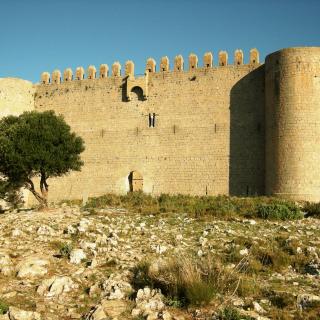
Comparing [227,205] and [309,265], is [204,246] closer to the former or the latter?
[309,265]

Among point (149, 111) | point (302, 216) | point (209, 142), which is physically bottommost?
point (302, 216)

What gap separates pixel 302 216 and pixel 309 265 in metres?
6.14

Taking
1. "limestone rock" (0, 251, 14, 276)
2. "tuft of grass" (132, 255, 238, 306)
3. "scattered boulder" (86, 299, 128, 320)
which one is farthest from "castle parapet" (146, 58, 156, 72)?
"scattered boulder" (86, 299, 128, 320)

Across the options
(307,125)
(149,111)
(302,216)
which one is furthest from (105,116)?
(302,216)

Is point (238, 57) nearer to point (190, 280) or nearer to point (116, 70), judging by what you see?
point (116, 70)

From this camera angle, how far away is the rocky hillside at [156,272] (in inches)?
248

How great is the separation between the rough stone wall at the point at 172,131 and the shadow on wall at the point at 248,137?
0.05m

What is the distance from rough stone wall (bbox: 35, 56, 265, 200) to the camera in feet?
73.3

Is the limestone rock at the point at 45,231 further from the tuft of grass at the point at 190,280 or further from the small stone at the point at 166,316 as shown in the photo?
the small stone at the point at 166,316

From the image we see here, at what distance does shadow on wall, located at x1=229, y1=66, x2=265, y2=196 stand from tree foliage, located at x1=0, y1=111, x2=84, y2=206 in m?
7.82

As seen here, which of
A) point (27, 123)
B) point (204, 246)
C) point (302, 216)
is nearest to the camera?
point (204, 246)

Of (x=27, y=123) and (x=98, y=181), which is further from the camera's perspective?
(x=98, y=181)

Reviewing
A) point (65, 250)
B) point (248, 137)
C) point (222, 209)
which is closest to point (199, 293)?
point (65, 250)

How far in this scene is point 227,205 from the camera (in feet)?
52.0
